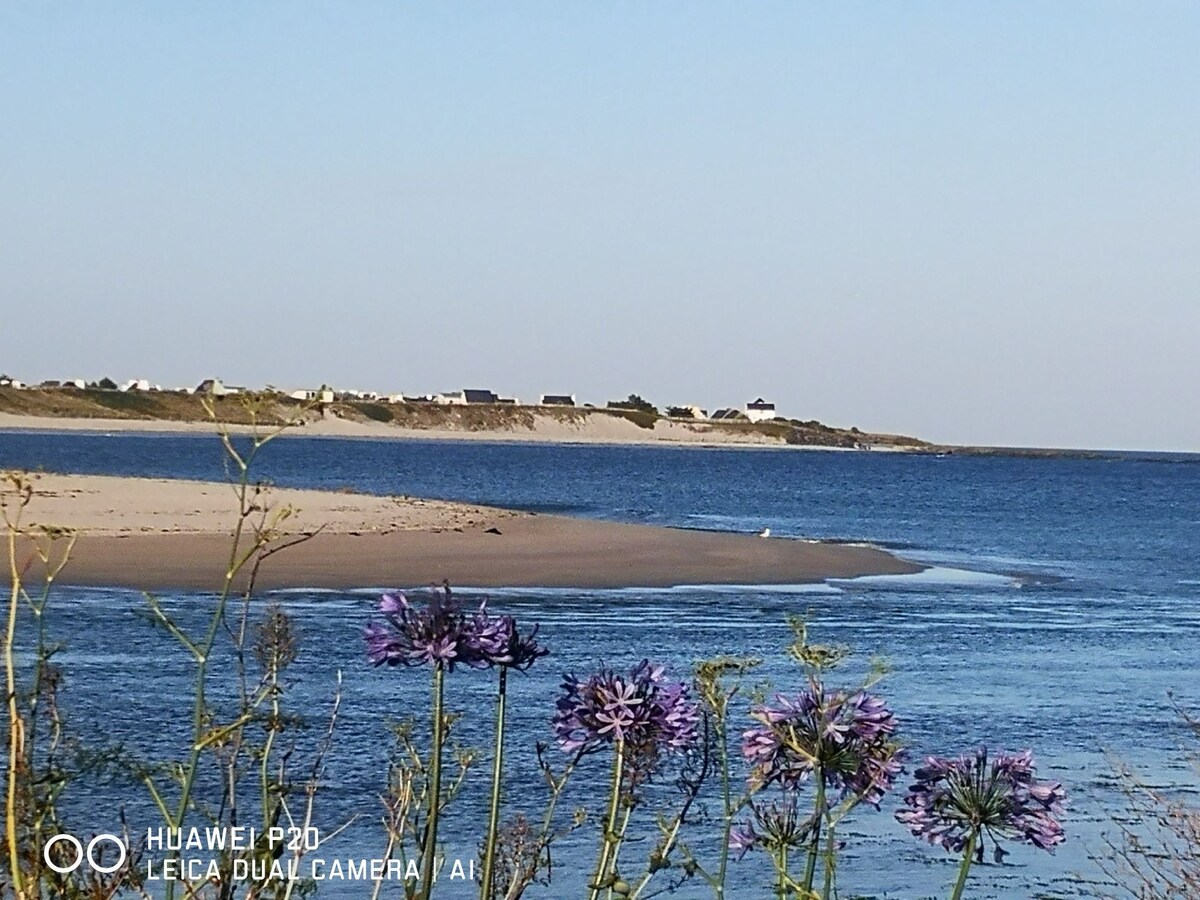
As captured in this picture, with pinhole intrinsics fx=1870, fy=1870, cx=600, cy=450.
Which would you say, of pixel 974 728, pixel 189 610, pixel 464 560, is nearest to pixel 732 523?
pixel 464 560

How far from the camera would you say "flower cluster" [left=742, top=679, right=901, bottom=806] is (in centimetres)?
260

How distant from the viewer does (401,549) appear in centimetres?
2848

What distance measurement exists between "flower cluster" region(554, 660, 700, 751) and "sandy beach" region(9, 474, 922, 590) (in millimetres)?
18884

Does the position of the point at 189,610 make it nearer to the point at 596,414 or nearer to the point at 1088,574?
the point at 1088,574

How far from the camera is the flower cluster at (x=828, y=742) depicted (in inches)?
102

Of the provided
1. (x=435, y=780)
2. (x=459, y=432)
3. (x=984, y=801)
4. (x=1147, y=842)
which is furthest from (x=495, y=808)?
(x=459, y=432)

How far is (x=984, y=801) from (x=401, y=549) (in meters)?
26.1

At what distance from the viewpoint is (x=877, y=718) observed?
2.63 m

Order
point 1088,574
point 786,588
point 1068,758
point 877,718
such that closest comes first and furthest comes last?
point 877,718 < point 1068,758 < point 786,588 < point 1088,574

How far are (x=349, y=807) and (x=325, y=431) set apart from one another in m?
150

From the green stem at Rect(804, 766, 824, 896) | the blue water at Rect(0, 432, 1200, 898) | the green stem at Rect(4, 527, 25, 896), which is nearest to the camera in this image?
the green stem at Rect(4, 527, 25, 896)

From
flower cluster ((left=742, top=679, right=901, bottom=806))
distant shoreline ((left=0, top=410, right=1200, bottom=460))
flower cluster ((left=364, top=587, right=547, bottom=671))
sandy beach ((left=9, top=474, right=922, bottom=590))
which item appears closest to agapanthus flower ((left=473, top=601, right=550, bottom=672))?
flower cluster ((left=364, top=587, right=547, bottom=671))

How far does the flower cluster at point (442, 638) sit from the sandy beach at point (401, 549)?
1881 centimetres

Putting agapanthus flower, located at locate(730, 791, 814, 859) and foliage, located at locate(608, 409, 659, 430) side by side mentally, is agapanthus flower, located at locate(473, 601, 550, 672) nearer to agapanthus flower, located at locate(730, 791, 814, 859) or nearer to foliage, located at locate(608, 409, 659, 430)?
agapanthus flower, located at locate(730, 791, 814, 859)
